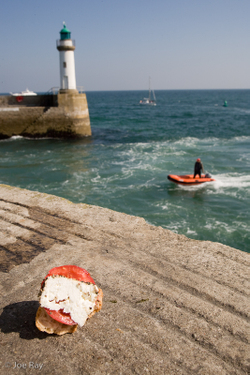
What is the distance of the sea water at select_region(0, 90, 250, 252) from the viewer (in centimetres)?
1265

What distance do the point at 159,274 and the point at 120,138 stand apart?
28.1 metres

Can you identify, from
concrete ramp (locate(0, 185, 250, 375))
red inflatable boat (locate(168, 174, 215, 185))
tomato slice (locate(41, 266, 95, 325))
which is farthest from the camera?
red inflatable boat (locate(168, 174, 215, 185))

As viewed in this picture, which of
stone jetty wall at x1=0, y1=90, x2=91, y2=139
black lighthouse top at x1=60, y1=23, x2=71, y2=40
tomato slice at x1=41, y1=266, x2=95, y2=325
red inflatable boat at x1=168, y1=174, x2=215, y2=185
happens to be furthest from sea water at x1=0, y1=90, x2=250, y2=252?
black lighthouse top at x1=60, y1=23, x2=71, y2=40

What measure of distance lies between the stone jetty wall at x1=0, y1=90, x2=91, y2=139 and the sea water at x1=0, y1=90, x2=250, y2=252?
1.16 metres

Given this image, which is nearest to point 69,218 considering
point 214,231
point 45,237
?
point 45,237

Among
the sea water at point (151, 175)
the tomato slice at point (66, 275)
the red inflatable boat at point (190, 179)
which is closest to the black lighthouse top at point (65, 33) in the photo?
the sea water at point (151, 175)

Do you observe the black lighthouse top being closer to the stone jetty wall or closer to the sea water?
the stone jetty wall

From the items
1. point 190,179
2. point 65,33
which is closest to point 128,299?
point 190,179

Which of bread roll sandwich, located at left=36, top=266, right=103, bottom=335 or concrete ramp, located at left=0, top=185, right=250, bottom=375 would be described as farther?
bread roll sandwich, located at left=36, top=266, right=103, bottom=335

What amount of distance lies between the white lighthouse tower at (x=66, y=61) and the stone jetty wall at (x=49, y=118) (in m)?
0.95

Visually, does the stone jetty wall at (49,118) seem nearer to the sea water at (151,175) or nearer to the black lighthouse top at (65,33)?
the sea water at (151,175)

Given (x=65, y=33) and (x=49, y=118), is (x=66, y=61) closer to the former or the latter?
(x=65, y=33)

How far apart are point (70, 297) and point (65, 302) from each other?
0.08 m

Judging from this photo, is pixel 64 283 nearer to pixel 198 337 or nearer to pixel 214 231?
pixel 198 337
